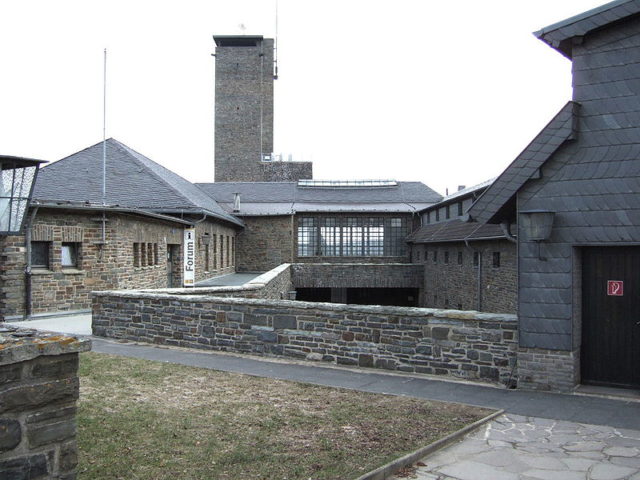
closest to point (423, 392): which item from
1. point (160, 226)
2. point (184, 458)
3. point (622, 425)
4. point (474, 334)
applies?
point (474, 334)

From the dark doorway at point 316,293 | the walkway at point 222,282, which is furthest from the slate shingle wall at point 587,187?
the dark doorway at point 316,293

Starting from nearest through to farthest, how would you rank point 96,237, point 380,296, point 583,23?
1. point 583,23
2. point 96,237
3. point 380,296

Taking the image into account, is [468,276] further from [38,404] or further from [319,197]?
[38,404]

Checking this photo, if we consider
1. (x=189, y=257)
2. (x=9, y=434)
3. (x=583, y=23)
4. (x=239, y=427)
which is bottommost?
(x=239, y=427)

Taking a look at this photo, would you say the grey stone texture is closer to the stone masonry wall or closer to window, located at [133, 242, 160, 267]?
window, located at [133, 242, 160, 267]

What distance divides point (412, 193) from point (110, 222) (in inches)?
1042

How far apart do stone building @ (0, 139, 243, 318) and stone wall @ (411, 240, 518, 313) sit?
36.1 feet

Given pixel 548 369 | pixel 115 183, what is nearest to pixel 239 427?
pixel 548 369

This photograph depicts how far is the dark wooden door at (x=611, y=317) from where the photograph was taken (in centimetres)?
806

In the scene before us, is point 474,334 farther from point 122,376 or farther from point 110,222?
point 110,222

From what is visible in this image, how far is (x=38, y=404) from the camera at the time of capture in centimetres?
364

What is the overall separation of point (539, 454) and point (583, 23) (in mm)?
5799

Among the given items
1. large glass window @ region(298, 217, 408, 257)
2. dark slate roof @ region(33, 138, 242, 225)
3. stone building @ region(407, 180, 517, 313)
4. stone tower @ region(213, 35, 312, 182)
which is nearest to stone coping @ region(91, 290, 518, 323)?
stone building @ region(407, 180, 517, 313)

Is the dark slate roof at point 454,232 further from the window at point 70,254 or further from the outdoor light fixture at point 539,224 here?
the window at point 70,254
